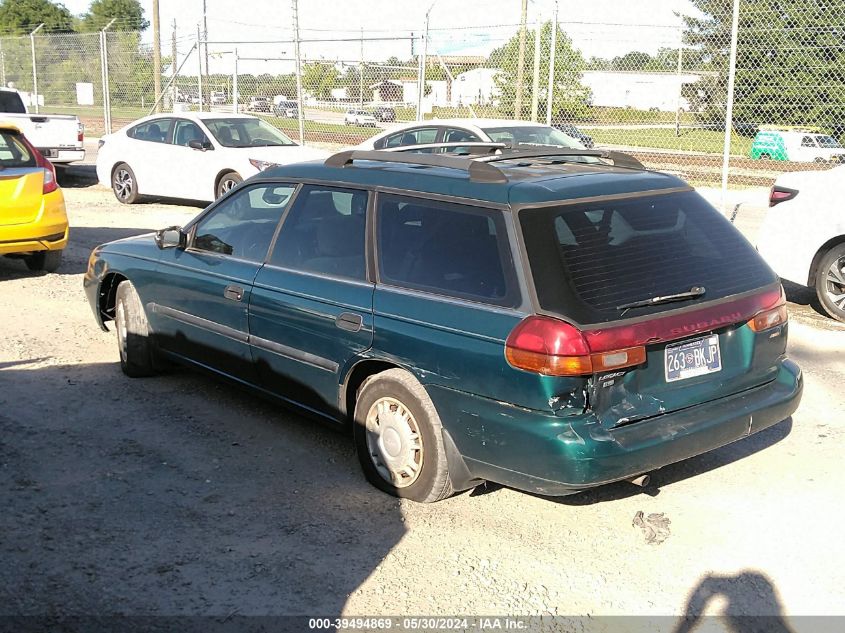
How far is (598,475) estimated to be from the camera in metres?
4.21

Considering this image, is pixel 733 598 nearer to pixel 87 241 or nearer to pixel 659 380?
pixel 659 380

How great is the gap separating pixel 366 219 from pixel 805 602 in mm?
2752

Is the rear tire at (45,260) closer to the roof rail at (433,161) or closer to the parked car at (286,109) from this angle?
the roof rail at (433,161)

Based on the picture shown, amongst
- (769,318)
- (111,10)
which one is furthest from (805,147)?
(111,10)

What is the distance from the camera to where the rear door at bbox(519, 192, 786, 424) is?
4.29m

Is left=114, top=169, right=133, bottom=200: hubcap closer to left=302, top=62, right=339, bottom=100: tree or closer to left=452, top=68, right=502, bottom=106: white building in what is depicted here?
left=452, top=68, right=502, bottom=106: white building

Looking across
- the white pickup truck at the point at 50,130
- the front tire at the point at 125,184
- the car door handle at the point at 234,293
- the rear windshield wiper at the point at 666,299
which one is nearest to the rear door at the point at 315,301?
the car door handle at the point at 234,293

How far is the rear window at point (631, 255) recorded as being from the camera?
4.30m

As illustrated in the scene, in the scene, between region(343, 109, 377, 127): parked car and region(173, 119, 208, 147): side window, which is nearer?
region(173, 119, 208, 147): side window

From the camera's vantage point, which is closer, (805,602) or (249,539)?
(805,602)

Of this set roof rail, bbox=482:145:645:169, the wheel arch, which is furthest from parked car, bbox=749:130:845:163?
roof rail, bbox=482:145:645:169

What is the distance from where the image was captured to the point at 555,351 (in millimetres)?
4133

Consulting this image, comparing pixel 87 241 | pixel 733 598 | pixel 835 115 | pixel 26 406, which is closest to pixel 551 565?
pixel 733 598

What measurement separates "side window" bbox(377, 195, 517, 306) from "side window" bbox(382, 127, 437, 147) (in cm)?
886
